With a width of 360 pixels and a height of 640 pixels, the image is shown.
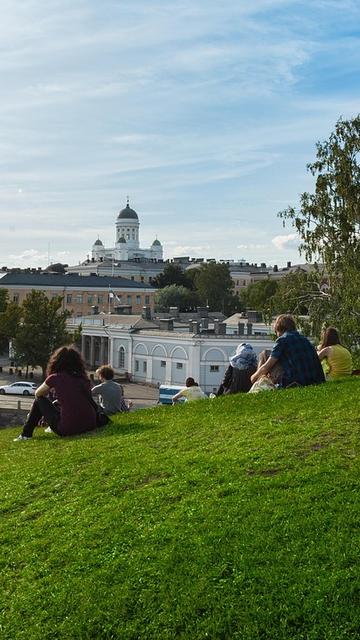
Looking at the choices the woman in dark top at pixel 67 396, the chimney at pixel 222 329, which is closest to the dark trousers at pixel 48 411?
the woman in dark top at pixel 67 396

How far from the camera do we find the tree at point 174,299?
10556 cm

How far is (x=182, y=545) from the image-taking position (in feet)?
21.7

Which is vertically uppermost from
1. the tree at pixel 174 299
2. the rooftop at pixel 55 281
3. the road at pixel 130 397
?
the rooftop at pixel 55 281

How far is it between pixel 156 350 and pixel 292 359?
51.0 m

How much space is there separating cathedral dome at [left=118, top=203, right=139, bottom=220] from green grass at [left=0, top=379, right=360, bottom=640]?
176 m

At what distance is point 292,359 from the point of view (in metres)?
12.6

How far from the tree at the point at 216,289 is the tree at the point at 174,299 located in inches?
104

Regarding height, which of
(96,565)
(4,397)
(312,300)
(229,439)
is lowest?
(4,397)

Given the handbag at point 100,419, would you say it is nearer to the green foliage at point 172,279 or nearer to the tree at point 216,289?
the tree at point 216,289

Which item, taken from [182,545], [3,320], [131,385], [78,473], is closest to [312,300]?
[78,473]

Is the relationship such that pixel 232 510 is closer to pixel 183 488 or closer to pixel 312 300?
pixel 183 488

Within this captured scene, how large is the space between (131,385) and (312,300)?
107 ft

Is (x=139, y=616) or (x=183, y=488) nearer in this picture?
(x=139, y=616)

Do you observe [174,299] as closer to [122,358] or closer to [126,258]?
[122,358]
